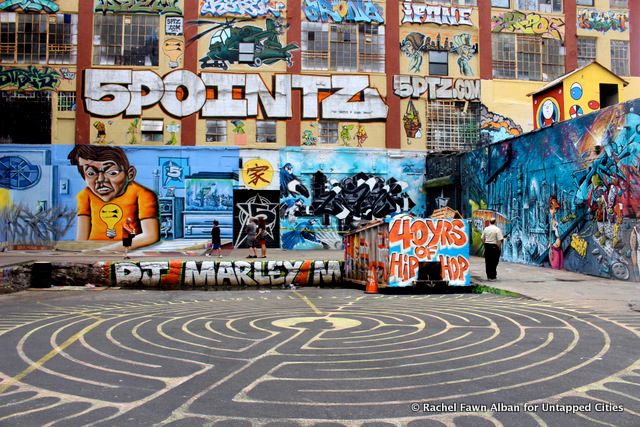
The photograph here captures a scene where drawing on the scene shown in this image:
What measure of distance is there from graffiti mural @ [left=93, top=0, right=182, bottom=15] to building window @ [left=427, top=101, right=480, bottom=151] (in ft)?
41.7

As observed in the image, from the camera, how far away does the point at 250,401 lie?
15.7ft

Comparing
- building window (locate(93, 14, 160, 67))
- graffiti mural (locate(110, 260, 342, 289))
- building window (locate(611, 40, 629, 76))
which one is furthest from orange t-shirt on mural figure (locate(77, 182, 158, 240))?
building window (locate(611, 40, 629, 76))

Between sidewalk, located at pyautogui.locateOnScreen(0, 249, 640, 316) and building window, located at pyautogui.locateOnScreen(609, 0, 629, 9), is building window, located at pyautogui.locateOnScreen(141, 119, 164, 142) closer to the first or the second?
sidewalk, located at pyautogui.locateOnScreen(0, 249, 640, 316)

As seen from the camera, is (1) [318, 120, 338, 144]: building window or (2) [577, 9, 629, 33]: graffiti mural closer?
(1) [318, 120, 338, 144]: building window

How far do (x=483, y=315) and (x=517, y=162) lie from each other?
1111 cm

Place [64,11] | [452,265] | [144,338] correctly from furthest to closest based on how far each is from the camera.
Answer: [64,11]
[452,265]
[144,338]

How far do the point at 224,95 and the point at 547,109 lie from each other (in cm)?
1382

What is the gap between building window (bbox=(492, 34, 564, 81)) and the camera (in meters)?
27.3

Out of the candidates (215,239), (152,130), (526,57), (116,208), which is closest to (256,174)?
(215,239)

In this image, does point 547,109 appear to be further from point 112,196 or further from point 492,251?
point 112,196

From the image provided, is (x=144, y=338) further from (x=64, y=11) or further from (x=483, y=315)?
(x=64, y=11)

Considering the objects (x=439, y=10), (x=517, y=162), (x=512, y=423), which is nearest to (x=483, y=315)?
(x=512, y=423)

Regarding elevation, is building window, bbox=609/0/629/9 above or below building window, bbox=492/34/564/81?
above

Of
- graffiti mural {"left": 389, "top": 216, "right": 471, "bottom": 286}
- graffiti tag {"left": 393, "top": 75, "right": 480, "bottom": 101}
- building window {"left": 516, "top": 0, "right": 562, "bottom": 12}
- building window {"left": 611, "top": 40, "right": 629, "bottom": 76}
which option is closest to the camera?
graffiti mural {"left": 389, "top": 216, "right": 471, "bottom": 286}
